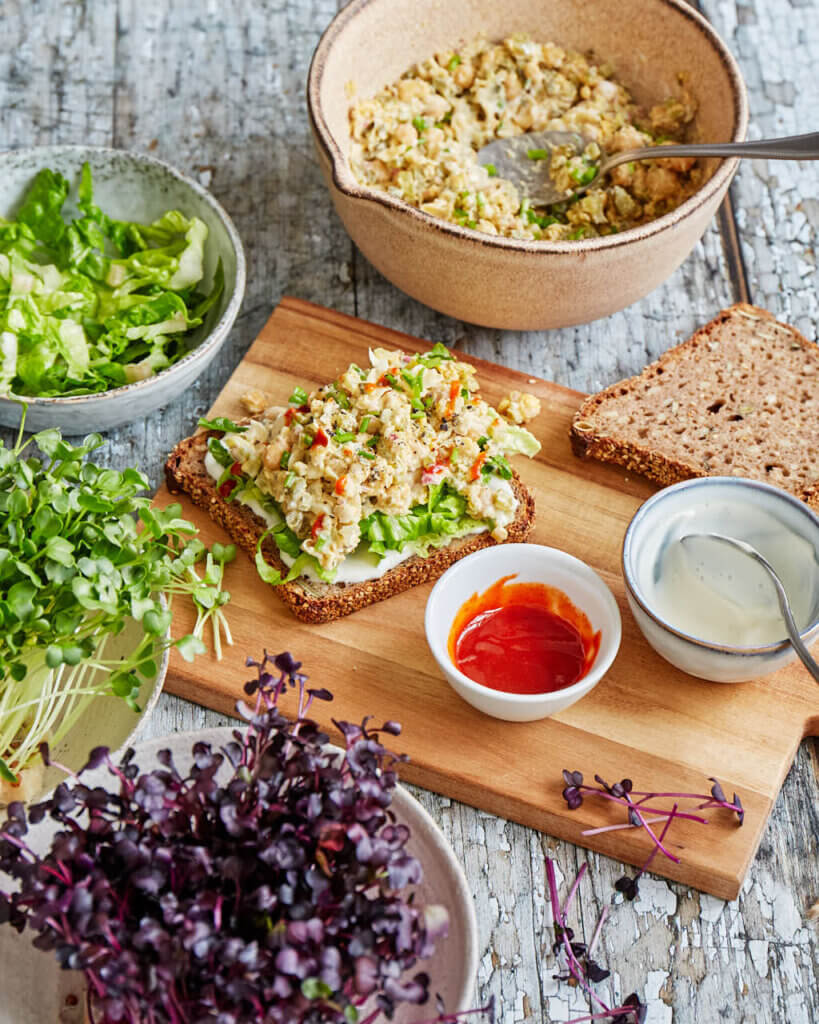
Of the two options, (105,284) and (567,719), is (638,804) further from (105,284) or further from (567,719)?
(105,284)

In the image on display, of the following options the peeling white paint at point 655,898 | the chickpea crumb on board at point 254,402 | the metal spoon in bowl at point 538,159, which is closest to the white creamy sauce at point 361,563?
the chickpea crumb on board at point 254,402

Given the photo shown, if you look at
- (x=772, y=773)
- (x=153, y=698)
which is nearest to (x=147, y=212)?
(x=153, y=698)

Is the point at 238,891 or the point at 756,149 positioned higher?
the point at 756,149

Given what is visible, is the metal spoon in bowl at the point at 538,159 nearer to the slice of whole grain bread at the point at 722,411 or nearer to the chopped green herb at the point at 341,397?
the slice of whole grain bread at the point at 722,411

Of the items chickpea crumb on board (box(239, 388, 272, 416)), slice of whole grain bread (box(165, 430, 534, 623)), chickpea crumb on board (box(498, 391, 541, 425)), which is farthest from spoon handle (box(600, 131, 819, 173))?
chickpea crumb on board (box(239, 388, 272, 416))

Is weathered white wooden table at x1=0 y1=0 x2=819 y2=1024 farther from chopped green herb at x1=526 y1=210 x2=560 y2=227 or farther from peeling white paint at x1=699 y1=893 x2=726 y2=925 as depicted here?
chopped green herb at x1=526 y1=210 x2=560 y2=227

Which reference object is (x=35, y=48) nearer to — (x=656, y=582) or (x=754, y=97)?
(x=754, y=97)

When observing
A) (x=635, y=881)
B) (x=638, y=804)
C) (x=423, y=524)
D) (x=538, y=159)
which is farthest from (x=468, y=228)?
(x=635, y=881)
